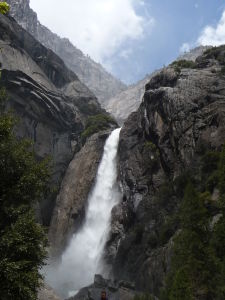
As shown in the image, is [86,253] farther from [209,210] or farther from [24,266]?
[24,266]

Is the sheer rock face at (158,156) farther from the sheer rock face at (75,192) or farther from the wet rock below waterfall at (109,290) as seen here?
the sheer rock face at (75,192)

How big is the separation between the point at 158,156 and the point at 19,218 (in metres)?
39.4

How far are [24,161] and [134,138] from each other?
46.6m

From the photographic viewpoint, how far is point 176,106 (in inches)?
2007

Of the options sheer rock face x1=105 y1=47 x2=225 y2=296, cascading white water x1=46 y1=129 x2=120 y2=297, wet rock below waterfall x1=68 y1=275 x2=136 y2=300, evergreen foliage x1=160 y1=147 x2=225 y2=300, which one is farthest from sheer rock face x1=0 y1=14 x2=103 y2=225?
evergreen foliage x1=160 y1=147 x2=225 y2=300

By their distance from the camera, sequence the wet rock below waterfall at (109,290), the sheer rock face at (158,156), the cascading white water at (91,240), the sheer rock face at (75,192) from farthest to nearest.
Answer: the sheer rock face at (75,192) < the cascading white water at (91,240) < the sheer rock face at (158,156) < the wet rock below waterfall at (109,290)

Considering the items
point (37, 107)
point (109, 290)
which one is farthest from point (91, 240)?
point (37, 107)

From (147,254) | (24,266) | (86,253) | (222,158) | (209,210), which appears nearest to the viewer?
(24,266)

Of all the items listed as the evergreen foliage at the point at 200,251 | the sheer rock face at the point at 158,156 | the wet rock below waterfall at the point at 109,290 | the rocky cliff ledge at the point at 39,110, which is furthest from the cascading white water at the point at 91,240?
the evergreen foliage at the point at 200,251

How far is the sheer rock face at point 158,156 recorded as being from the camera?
139 ft

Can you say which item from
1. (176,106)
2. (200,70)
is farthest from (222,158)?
(200,70)

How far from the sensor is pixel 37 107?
7175cm

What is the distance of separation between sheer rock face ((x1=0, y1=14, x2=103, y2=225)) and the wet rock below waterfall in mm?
30241

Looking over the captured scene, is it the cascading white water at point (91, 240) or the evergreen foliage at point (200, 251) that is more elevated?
the cascading white water at point (91, 240)
